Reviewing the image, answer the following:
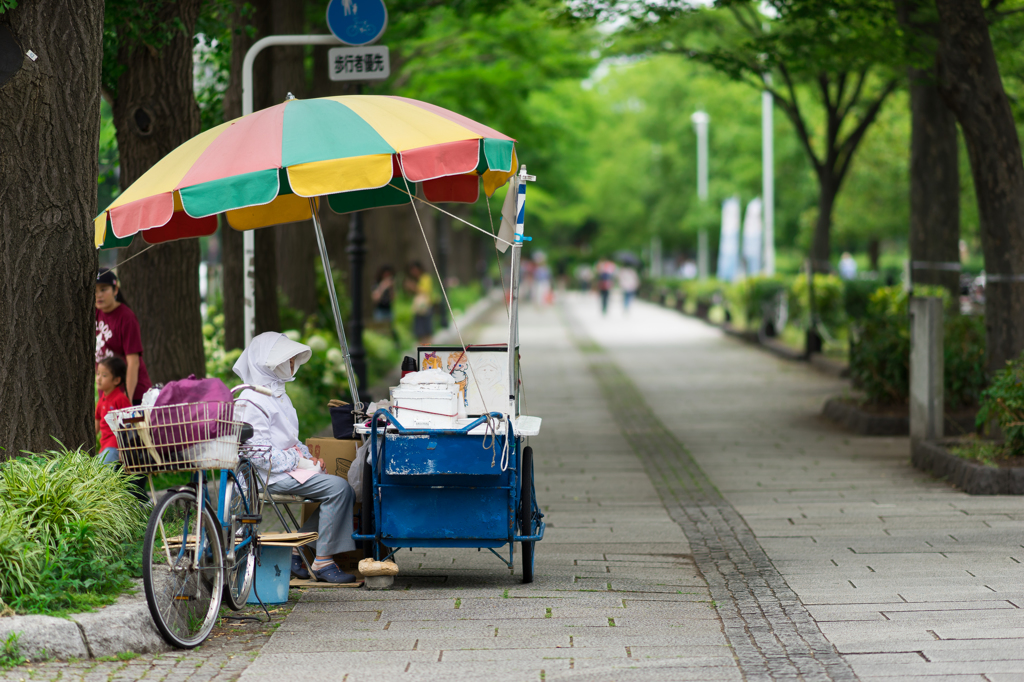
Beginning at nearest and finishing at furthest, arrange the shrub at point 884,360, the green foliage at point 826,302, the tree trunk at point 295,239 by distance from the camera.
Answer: the shrub at point 884,360 < the tree trunk at point 295,239 < the green foliage at point 826,302

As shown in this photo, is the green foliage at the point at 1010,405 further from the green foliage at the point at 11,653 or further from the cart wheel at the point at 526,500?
the green foliage at the point at 11,653

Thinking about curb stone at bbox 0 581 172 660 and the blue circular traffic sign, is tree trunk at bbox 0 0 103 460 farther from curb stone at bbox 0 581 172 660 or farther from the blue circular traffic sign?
Result: the blue circular traffic sign

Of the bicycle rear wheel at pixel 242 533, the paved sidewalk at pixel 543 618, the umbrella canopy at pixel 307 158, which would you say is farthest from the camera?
the umbrella canopy at pixel 307 158

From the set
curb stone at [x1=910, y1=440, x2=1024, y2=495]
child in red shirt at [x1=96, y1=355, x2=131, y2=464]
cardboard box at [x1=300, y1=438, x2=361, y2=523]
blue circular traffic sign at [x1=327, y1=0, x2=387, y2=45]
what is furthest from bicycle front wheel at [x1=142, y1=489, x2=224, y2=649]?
curb stone at [x1=910, y1=440, x2=1024, y2=495]

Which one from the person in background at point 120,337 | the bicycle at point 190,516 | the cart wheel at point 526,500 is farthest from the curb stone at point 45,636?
the person in background at point 120,337

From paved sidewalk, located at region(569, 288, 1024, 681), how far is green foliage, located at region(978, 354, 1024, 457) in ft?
1.96

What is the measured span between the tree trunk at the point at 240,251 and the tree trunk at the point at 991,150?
6.71m

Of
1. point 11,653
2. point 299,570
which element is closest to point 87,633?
point 11,653

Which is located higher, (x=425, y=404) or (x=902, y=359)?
(x=425, y=404)

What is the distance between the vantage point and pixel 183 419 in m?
5.51

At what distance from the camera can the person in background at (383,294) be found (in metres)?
23.2

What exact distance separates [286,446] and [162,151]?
4.16 m

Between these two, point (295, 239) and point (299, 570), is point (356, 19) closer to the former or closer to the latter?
point (299, 570)

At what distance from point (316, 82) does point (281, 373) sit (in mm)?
10459
